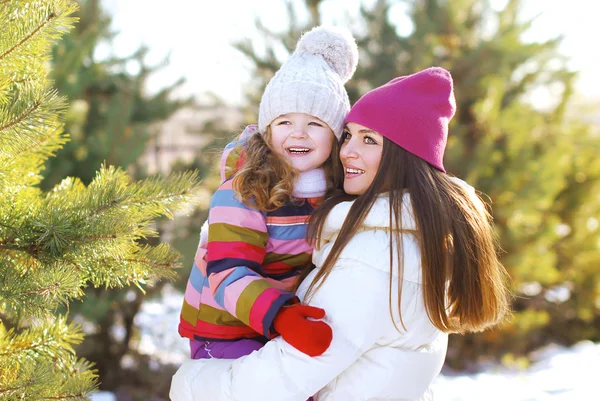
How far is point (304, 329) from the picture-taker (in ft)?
5.33

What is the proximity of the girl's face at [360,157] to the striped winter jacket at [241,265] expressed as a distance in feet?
0.62

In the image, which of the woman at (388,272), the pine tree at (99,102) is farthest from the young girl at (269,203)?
the pine tree at (99,102)

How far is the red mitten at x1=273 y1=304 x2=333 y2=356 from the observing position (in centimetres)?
162

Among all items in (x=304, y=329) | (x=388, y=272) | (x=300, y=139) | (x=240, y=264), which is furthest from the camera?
(x=300, y=139)

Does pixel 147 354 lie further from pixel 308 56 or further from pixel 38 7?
pixel 38 7

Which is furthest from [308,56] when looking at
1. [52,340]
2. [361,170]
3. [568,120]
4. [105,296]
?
[568,120]

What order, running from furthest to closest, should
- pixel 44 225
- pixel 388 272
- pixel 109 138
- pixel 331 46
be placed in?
pixel 109 138 → pixel 331 46 → pixel 388 272 → pixel 44 225

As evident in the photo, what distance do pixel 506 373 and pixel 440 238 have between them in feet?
13.4

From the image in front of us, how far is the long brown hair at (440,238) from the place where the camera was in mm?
1784

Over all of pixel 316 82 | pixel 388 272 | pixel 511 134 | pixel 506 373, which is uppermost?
pixel 316 82

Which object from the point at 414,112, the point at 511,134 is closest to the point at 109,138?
the point at 414,112

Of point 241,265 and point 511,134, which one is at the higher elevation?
point 241,265

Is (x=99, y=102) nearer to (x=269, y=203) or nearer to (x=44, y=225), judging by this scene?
(x=269, y=203)

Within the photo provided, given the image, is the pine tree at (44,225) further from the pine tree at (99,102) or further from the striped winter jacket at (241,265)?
the pine tree at (99,102)
